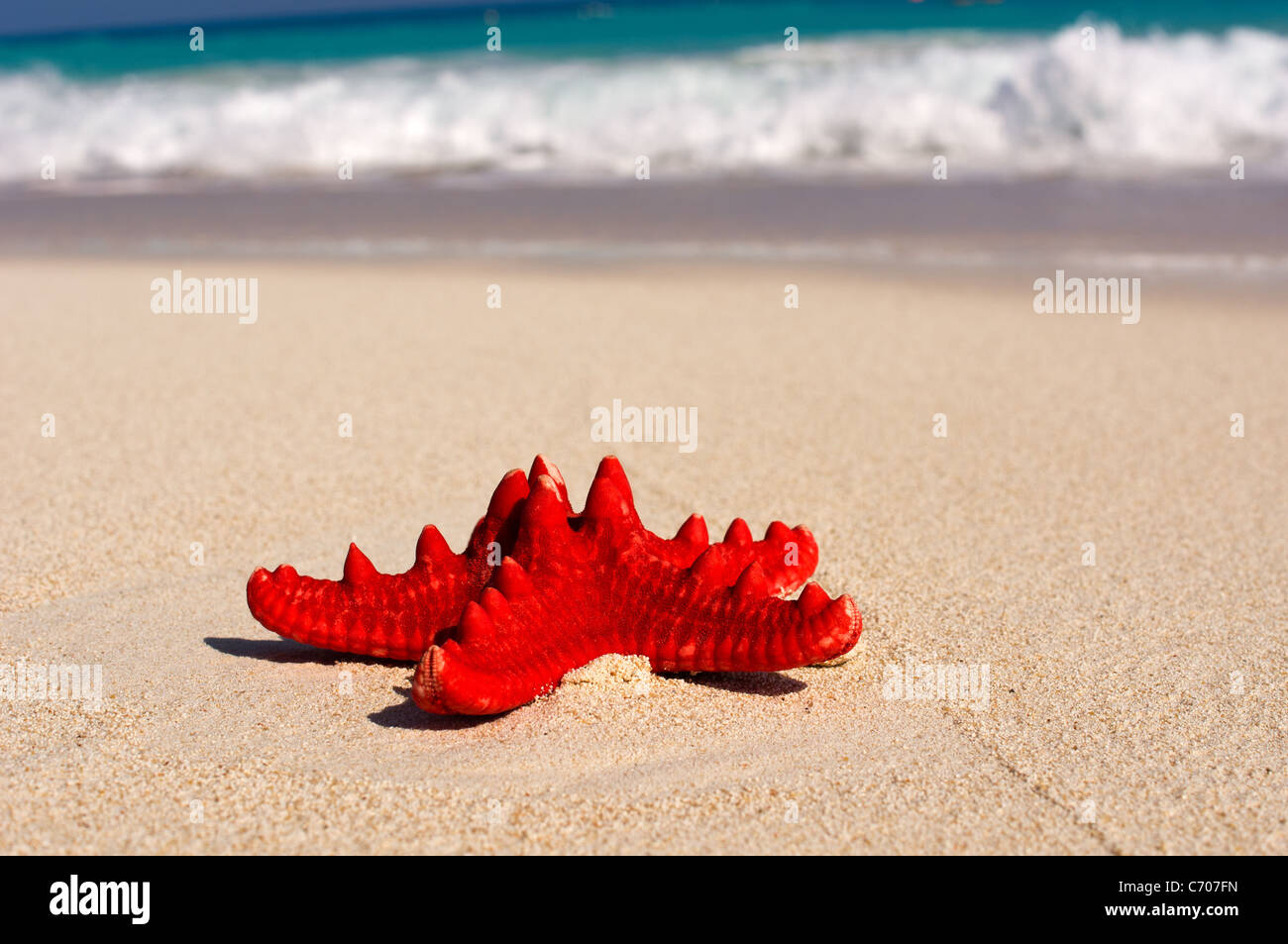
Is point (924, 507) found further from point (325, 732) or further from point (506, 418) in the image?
point (325, 732)
